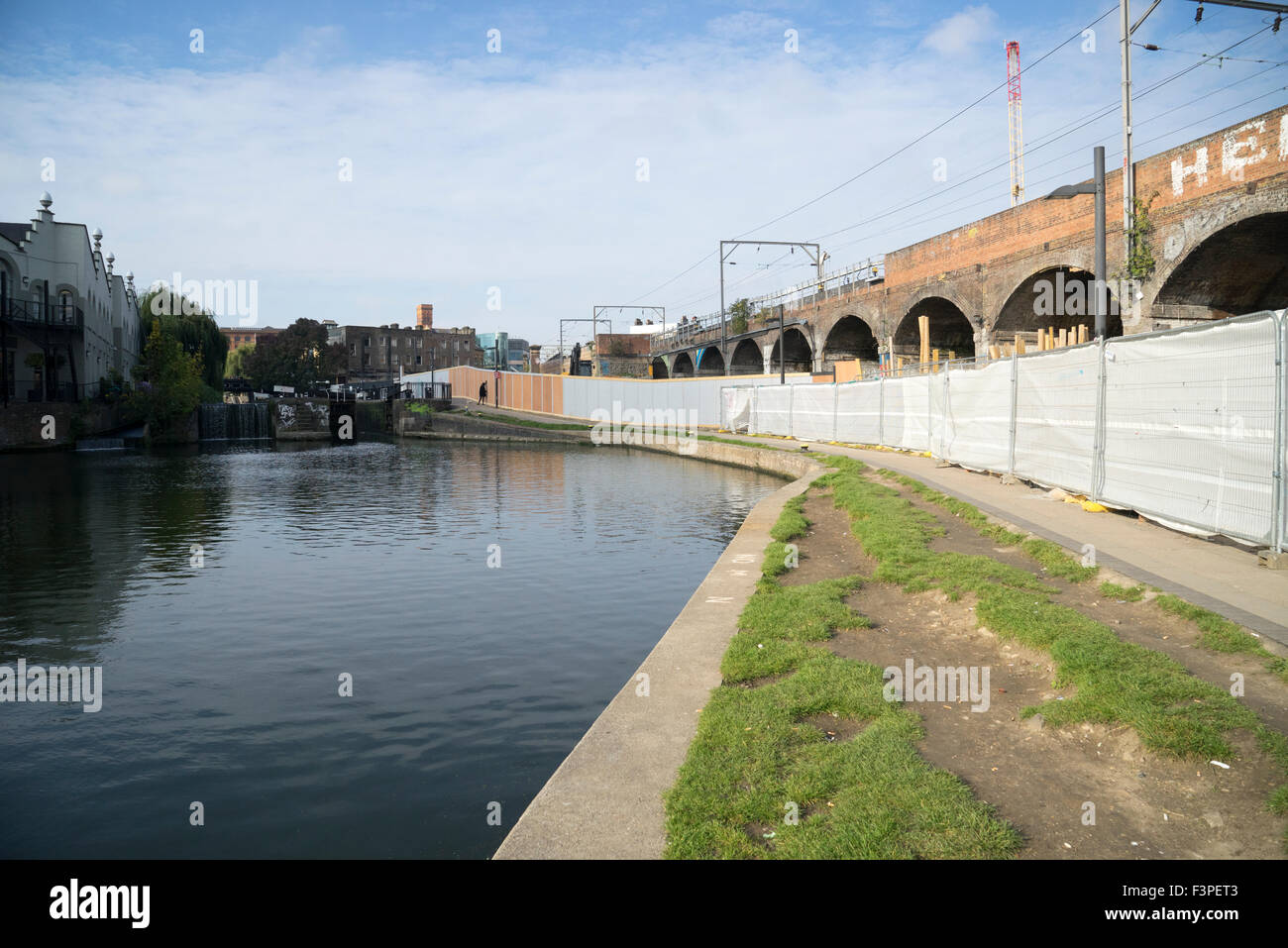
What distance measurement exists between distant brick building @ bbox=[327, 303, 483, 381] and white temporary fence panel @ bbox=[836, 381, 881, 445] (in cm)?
10607

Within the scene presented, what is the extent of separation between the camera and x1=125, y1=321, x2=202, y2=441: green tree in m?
47.4

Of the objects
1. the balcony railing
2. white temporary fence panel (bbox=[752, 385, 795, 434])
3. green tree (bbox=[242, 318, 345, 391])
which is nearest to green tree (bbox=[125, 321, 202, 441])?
the balcony railing

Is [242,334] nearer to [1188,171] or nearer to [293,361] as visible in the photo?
[293,361]

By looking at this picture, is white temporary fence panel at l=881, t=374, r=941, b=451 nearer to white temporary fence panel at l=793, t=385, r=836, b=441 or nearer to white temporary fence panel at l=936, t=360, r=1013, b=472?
white temporary fence panel at l=936, t=360, r=1013, b=472

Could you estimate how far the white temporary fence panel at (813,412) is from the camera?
32.1 meters

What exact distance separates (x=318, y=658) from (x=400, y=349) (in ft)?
430

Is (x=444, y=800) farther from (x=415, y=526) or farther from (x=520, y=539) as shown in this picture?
(x=415, y=526)

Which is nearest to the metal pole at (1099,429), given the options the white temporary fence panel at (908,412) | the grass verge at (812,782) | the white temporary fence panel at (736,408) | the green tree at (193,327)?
the grass verge at (812,782)

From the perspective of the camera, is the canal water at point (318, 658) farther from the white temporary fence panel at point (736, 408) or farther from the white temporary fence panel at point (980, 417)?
the white temporary fence panel at point (736, 408)

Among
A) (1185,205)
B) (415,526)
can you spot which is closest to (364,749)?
(415,526)

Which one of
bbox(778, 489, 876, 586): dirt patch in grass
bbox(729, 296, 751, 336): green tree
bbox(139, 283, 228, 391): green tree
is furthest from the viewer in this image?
bbox(729, 296, 751, 336): green tree

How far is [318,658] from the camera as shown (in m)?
8.71
